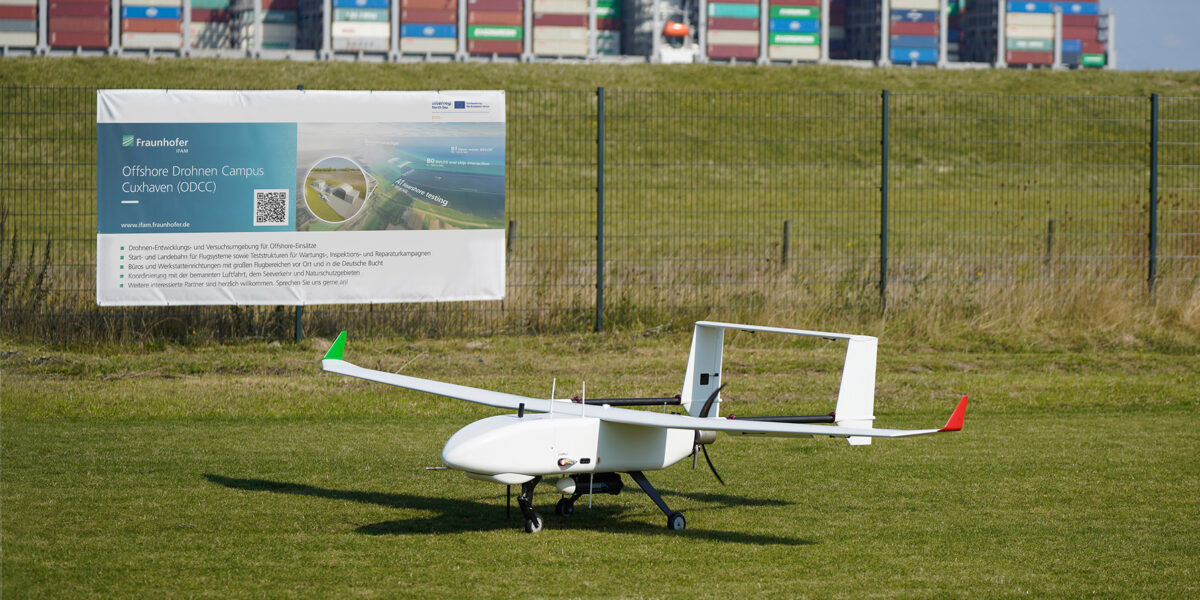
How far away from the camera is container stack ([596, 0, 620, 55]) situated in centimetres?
11700

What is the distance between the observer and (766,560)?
20.6 ft

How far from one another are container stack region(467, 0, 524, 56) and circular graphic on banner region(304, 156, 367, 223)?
89.4 m

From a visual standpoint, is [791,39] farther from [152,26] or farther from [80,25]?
[80,25]

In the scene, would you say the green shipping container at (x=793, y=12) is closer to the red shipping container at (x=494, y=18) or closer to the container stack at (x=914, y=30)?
the container stack at (x=914, y=30)

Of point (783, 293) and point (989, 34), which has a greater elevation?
point (989, 34)

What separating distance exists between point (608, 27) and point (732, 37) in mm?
13052

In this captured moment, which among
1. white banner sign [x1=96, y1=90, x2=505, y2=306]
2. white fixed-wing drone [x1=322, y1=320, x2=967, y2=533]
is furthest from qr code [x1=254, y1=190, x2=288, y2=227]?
white fixed-wing drone [x1=322, y1=320, x2=967, y2=533]

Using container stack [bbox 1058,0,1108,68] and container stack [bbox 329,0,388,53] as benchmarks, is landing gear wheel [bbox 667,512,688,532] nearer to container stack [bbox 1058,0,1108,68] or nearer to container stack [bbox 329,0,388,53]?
container stack [bbox 329,0,388,53]

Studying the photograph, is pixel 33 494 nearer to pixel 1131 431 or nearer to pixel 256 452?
pixel 256 452

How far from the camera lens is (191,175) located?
13.2m

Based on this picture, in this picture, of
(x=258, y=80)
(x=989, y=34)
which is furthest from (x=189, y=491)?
(x=989, y=34)

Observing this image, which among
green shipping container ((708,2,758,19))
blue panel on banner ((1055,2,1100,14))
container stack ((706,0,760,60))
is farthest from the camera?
blue panel on banner ((1055,2,1100,14))

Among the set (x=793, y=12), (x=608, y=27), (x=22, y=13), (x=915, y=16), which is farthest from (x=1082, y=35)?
(x=22, y=13)

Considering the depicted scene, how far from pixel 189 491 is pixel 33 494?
0.90 metres
